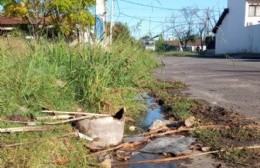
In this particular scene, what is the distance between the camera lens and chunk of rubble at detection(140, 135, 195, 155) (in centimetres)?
437

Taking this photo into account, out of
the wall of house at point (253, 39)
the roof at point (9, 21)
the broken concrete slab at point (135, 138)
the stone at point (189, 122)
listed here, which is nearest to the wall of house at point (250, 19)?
the wall of house at point (253, 39)

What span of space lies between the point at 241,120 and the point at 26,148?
3096 mm

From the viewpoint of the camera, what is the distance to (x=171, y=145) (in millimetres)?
4555

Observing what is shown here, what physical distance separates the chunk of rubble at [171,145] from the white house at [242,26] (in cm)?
3278

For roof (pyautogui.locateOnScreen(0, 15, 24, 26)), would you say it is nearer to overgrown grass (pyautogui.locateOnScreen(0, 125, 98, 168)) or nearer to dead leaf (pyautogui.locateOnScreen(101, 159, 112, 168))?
overgrown grass (pyautogui.locateOnScreen(0, 125, 98, 168))

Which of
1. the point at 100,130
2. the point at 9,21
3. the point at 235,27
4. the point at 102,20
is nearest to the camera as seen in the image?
the point at 100,130

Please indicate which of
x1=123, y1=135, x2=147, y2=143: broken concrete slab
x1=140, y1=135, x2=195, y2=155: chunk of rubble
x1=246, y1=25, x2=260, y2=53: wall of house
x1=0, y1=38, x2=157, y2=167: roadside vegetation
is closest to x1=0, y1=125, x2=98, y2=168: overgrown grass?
x1=0, y1=38, x2=157, y2=167: roadside vegetation

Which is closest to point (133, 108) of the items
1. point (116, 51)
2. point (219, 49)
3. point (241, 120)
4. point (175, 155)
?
point (116, 51)

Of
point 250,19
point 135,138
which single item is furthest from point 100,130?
point 250,19

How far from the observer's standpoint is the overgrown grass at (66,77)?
15.4 feet

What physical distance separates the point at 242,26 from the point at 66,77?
3698cm

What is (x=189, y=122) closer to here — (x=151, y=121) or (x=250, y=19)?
(x=151, y=121)

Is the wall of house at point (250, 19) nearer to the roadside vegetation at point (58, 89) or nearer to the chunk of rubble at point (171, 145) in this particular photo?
the roadside vegetation at point (58, 89)

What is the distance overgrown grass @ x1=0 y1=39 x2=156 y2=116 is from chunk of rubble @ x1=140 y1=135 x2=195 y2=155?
3.64 ft
